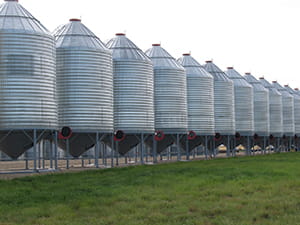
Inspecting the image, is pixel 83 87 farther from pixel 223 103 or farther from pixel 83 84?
pixel 223 103

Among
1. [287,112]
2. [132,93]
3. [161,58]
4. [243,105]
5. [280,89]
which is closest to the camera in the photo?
[132,93]

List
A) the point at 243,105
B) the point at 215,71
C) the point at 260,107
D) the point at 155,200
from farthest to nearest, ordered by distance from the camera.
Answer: the point at 260,107 → the point at 243,105 → the point at 215,71 → the point at 155,200

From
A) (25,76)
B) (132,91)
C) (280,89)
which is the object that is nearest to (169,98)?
(132,91)

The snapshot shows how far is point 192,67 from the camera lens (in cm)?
5209

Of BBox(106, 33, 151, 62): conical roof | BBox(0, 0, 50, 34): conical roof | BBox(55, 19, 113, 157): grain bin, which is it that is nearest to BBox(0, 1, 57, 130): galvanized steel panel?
BBox(0, 0, 50, 34): conical roof

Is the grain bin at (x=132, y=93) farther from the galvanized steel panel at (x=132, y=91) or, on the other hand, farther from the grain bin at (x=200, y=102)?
the grain bin at (x=200, y=102)

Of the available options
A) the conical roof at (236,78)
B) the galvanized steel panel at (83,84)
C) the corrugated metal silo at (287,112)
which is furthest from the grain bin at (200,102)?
the corrugated metal silo at (287,112)

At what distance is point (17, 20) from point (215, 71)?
99.6 ft

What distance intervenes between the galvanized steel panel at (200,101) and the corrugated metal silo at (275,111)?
22.5m

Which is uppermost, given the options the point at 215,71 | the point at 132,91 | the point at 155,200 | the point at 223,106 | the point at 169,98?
the point at 215,71

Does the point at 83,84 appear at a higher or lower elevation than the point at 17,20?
lower

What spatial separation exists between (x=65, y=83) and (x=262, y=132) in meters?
37.3

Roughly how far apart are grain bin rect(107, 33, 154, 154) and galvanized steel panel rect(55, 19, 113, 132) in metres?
3.22

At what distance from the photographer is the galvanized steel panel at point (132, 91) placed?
39.9 metres
